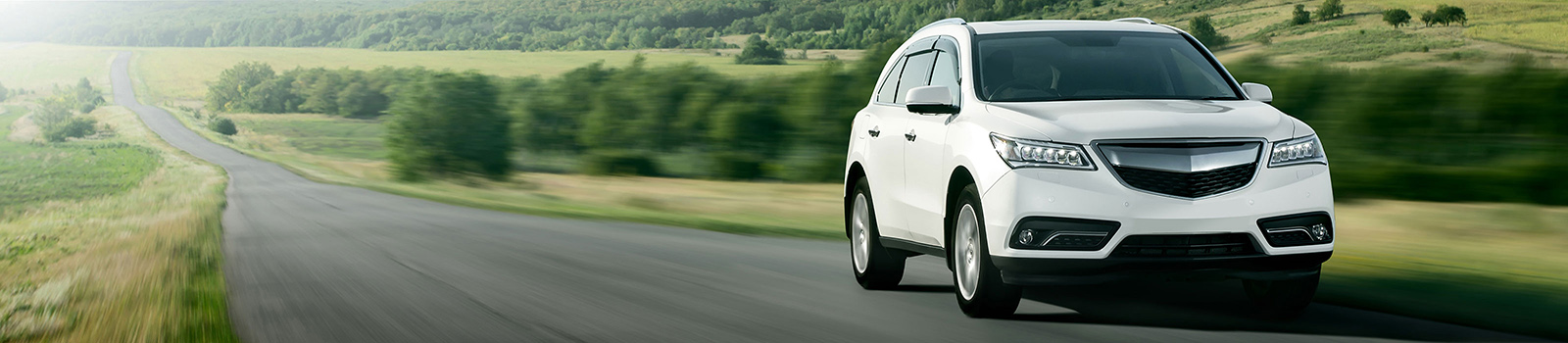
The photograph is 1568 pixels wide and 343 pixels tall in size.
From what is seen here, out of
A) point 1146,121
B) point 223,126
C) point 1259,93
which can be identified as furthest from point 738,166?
point 223,126

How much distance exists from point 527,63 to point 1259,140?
100 meters

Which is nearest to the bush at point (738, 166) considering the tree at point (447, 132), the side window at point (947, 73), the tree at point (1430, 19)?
the tree at point (447, 132)

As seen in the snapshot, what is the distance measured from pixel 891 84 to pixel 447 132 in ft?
191

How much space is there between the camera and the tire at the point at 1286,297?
21.2 feet

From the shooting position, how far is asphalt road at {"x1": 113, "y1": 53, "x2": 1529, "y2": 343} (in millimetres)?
6367

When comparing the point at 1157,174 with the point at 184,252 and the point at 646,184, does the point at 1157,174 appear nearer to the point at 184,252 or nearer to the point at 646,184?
the point at 184,252

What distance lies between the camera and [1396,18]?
2304 inches

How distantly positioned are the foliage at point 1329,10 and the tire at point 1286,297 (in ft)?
196

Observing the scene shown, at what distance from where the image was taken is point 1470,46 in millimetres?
48094

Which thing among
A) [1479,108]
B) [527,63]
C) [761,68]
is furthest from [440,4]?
[1479,108]

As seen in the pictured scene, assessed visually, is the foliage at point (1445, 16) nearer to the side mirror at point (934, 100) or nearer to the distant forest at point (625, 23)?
the distant forest at point (625, 23)

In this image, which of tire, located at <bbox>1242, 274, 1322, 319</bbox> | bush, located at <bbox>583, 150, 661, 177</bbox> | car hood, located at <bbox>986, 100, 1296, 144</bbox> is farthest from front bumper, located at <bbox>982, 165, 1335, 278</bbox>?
bush, located at <bbox>583, 150, 661, 177</bbox>

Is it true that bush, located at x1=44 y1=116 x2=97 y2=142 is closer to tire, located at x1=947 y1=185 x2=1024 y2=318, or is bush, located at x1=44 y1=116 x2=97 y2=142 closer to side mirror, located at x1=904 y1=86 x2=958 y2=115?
side mirror, located at x1=904 y1=86 x2=958 y2=115

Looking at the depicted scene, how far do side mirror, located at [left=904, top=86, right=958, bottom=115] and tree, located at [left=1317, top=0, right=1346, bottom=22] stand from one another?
60.2 metres
